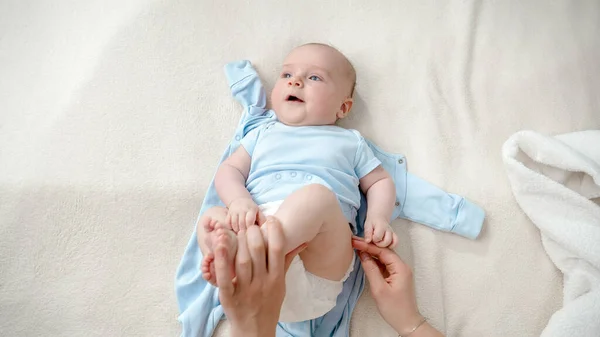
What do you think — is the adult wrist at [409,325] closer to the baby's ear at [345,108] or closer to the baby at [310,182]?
the baby at [310,182]

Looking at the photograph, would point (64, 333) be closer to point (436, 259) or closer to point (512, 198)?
point (436, 259)

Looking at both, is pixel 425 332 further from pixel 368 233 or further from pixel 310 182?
pixel 310 182

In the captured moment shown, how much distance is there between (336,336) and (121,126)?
76 cm

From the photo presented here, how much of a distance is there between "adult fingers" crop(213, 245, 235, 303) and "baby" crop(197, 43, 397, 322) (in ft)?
0.21

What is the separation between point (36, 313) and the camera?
105 cm

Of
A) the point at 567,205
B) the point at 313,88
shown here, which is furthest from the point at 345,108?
the point at 567,205

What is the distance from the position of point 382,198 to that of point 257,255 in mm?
425

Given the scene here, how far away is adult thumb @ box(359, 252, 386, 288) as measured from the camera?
104cm

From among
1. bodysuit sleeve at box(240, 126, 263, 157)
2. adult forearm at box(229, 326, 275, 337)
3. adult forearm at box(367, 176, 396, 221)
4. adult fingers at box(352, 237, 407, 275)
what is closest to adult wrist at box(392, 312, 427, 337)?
adult fingers at box(352, 237, 407, 275)

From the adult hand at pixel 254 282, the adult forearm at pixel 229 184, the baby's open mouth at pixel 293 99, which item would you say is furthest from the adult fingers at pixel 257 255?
the baby's open mouth at pixel 293 99

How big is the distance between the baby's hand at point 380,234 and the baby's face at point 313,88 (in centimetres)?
31

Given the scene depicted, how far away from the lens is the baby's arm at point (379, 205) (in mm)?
1026

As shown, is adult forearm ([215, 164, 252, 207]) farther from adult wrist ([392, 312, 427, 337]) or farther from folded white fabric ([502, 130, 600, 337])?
folded white fabric ([502, 130, 600, 337])

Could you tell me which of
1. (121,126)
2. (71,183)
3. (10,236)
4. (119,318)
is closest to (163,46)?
(121,126)
